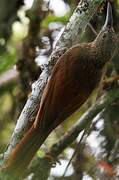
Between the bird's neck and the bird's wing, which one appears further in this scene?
the bird's neck

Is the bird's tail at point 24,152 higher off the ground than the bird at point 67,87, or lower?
lower

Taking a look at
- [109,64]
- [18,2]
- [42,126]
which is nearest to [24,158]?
[42,126]

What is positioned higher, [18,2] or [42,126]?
[18,2]

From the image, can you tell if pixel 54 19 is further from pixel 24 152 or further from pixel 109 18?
pixel 24 152

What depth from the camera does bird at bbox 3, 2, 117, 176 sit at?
3760 millimetres

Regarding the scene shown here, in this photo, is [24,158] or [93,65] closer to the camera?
[24,158]

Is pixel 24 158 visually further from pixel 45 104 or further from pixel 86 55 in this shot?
pixel 86 55

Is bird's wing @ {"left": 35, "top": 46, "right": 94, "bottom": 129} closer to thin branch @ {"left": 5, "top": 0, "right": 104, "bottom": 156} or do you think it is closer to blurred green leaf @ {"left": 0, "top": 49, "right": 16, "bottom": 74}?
thin branch @ {"left": 5, "top": 0, "right": 104, "bottom": 156}

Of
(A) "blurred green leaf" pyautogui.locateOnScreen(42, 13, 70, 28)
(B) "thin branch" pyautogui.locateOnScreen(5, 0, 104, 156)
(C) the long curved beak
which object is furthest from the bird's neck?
(A) "blurred green leaf" pyautogui.locateOnScreen(42, 13, 70, 28)

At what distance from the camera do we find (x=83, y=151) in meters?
4.48

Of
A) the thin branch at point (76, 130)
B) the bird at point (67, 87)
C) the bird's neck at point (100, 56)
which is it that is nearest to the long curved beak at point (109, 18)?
the bird at point (67, 87)

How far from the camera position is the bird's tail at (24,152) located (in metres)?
3.53

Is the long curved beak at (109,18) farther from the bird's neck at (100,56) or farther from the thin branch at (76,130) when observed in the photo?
the thin branch at (76,130)

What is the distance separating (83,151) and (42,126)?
0.68 metres
